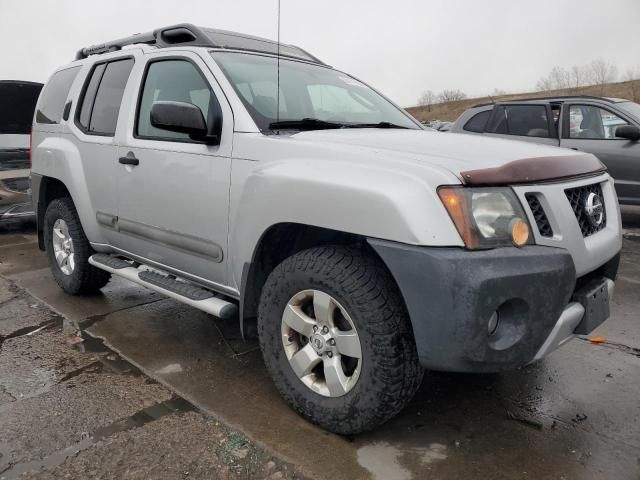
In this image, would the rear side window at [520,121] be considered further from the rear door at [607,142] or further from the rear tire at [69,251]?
the rear tire at [69,251]

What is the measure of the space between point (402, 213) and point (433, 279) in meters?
0.26

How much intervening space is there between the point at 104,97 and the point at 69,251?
1.29 metres

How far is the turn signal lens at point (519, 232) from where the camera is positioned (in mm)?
2020

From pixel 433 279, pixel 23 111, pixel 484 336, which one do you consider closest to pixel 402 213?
pixel 433 279

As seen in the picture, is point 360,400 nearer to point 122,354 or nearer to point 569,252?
point 569,252

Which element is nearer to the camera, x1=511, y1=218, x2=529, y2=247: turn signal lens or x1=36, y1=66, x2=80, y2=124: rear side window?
x1=511, y1=218, x2=529, y2=247: turn signal lens

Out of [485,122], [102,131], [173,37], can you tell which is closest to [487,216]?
[173,37]

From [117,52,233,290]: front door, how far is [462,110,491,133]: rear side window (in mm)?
5504

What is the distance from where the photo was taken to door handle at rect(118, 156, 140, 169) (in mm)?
3324

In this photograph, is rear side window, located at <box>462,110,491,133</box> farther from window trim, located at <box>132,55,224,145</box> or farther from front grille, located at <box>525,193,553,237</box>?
front grille, located at <box>525,193,553,237</box>

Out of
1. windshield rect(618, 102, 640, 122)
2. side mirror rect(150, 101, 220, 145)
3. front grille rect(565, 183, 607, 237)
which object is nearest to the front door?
side mirror rect(150, 101, 220, 145)

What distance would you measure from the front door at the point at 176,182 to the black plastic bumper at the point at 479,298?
Result: 3.69ft

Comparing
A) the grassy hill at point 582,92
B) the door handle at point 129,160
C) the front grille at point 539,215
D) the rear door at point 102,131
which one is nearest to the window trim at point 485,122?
the rear door at point 102,131

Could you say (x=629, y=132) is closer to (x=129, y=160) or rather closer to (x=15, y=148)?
(x=129, y=160)
